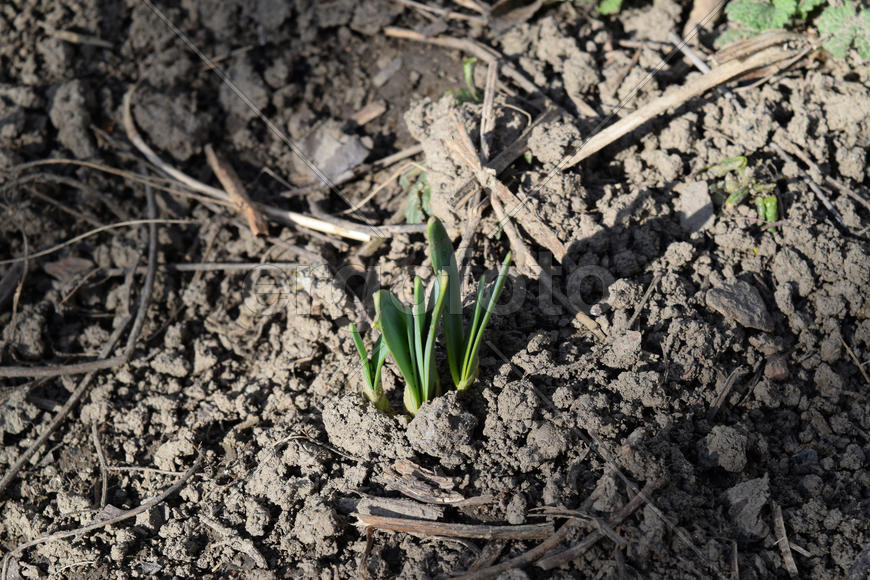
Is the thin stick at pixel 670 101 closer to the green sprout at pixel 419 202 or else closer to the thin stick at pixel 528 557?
the green sprout at pixel 419 202

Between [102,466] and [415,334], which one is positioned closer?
[415,334]

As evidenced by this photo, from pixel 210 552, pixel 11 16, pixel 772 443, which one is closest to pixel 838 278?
pixel 772 443

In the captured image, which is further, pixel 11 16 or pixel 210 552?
pixel 11 16

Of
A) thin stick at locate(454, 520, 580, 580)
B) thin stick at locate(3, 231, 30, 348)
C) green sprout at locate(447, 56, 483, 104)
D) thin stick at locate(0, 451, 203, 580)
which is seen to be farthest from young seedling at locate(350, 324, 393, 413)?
thin stick at locate(3, 231, 30, 348)

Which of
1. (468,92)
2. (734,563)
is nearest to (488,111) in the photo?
(468,92)

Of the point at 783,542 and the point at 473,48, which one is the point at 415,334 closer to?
the point at 783,542

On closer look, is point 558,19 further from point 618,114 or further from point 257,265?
point 257,265

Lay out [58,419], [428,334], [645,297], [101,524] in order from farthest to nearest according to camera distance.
Result: 1. [58,419]
2. [645,297]
3. [101,524]
4. [428,334]
